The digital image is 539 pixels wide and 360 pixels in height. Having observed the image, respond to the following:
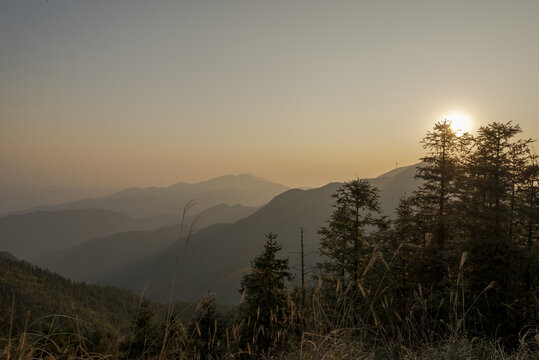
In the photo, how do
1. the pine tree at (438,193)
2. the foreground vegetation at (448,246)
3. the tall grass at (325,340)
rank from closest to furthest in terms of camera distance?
the tall grass at (325,340) → the foreground vegetation at (448,246) → the pine tree at (438,193)

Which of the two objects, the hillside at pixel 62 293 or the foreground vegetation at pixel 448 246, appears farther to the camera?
the hillside at pixel 62 293

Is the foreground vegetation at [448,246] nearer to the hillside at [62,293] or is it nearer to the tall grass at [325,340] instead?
the tall grass at [325,340]

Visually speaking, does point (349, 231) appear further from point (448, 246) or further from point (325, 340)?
point (325, 340)

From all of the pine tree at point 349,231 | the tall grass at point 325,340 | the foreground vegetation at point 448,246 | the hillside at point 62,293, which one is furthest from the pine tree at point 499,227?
the hillside at point 62,293

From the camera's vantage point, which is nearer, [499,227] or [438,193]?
[499,227]

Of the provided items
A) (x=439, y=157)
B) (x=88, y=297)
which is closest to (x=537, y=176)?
(x=439, y=157)

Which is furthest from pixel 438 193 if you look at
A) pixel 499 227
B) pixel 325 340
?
pixel 325 340

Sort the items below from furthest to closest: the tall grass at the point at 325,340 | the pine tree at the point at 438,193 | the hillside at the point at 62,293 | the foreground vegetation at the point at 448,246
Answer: the hillside at the point at 62,293 → the pine tree at the point at 438,193 → the foreground vegetation at the point at 448,246 → the tall grass at the point at 325,340

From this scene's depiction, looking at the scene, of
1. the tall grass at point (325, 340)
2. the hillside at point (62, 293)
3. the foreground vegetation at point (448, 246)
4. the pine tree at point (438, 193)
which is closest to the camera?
the tall grass at point (325, 340)

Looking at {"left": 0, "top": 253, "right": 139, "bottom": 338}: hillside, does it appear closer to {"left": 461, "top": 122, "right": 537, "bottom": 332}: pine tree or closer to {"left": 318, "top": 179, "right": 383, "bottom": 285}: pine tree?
{"left": 318, "top": 179, "right": 383, "bottom": 285}: pine tree

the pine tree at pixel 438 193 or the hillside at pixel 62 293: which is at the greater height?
the pine tree at pixel 438 193

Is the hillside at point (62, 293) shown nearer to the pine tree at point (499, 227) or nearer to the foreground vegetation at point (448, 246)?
the foreground vegetation at point (448, 246)

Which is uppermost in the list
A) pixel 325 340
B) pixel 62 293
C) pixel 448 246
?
pixel 325 340

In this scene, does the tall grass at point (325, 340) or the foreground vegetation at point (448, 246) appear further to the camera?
the foreground vegetation at point (448, 246)
